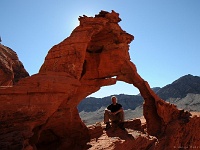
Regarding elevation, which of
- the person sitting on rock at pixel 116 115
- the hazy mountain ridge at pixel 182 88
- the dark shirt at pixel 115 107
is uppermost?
the hazy mountain ridge at pixel 182 88

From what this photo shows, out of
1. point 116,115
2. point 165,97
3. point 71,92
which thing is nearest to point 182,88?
point 165,97

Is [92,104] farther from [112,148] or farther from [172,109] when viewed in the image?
[112,148]

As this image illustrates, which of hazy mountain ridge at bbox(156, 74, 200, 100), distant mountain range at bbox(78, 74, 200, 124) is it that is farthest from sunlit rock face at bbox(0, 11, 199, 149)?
hazy mountain ridge at bbox(156, 74, 200, 100)

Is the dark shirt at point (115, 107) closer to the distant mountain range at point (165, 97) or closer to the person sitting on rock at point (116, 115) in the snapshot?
the person sitting on rock at point (116, 115)

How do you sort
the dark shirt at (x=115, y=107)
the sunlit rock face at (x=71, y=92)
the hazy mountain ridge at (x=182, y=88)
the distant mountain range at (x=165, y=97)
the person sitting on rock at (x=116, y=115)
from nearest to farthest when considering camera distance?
the sunlit rock face at (x=71, y=92)
the person sitting on rock at (x=116, y=115)
the dark shirt at (x=115, y=107)
the distant mountain range at (x=165, y=97)
the hazy mountain ridge at (x=182, y=88)

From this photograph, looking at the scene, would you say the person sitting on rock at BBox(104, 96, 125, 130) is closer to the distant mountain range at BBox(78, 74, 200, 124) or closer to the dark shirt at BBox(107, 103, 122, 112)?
the dark shirt at BBox(107, 103, 122, 112)

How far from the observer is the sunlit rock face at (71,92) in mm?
6773

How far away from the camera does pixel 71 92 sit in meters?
8.86

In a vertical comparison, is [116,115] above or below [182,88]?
below

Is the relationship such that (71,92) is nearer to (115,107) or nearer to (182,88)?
(115,107)

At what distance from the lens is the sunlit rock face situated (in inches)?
267

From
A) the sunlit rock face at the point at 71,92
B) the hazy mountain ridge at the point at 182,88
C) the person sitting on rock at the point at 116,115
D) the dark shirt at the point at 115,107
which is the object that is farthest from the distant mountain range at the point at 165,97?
the person sitting on rock at the point at 116,115

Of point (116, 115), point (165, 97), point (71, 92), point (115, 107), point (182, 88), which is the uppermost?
point (182, 88)

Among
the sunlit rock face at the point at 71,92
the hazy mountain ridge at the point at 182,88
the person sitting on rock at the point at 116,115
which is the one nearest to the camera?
the sunlit rock face at the point at 71,92
